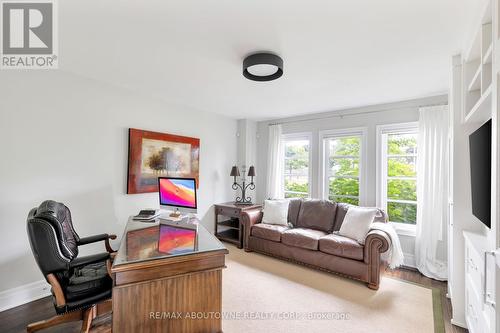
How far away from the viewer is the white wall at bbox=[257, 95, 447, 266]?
3417 millimetres

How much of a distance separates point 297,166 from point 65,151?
3683 millimetres

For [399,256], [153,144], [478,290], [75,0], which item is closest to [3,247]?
[153,144]

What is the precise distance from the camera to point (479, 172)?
1.57 meters

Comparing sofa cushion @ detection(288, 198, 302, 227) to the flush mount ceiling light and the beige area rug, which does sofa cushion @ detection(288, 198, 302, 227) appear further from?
the flush mount ceiling light

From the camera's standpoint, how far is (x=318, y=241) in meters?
3.15

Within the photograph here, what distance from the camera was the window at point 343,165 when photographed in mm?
3902

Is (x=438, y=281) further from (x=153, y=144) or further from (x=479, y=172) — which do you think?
(x=153, y=144)

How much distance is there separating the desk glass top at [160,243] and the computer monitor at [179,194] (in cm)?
39

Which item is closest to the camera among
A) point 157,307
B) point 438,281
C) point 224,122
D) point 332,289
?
point 157,307

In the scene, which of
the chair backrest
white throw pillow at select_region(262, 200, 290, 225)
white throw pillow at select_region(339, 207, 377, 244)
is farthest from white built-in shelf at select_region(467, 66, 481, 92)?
the chair backrest

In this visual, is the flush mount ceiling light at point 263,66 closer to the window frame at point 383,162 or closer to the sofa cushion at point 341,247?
the sofa cushion at point 341,247

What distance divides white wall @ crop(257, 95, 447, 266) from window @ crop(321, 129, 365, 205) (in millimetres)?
125

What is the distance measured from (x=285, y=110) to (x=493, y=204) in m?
3.29

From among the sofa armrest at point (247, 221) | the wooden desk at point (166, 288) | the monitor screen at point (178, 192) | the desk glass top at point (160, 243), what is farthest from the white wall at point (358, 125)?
the wooden desk at point (166, 288)
